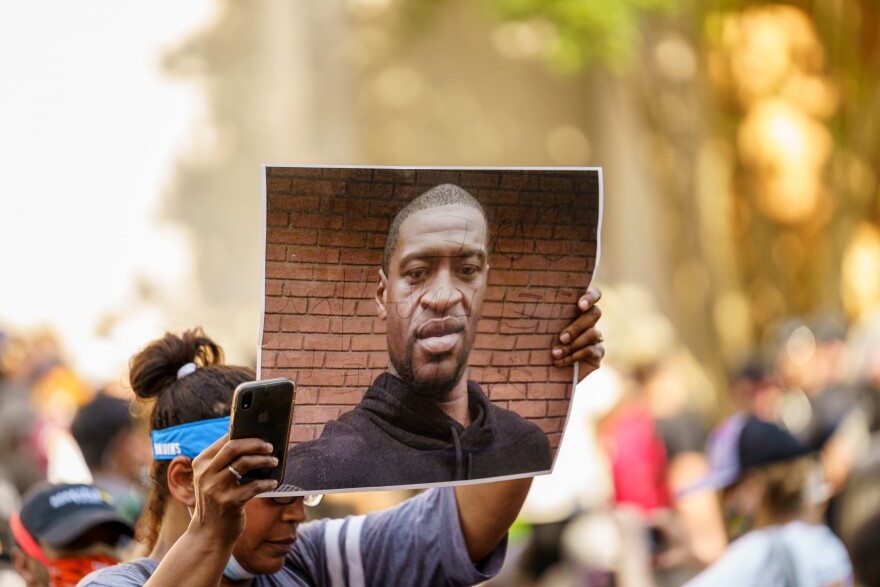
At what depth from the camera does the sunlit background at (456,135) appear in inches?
500

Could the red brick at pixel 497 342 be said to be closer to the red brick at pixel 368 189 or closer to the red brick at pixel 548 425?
the red brick at pixel 548 425

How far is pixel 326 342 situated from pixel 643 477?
17.1 feet

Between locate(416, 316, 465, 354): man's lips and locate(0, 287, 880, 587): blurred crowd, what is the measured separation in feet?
3.32

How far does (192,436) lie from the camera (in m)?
2.62

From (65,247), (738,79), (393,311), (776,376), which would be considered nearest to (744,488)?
(393,311)

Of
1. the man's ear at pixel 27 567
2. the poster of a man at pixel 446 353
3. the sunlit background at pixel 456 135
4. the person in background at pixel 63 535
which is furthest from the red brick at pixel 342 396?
the sunlit background at pixel 456 135

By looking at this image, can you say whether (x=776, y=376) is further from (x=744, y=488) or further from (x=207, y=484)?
(x=207, y=484)

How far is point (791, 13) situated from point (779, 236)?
2578 millimetres

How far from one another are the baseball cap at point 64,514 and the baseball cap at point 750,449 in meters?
2.26

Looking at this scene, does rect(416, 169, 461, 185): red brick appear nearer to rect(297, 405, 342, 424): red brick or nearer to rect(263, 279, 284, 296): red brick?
rect(263, 279, 284, 296): red brick

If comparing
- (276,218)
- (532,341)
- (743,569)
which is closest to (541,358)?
(532,341)

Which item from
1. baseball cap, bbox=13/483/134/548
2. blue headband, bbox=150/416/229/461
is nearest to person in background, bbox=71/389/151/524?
baseball cap, bbox=13/483/134/548

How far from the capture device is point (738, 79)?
54.0ft

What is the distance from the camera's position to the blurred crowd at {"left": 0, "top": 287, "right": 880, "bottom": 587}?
3697 mm
